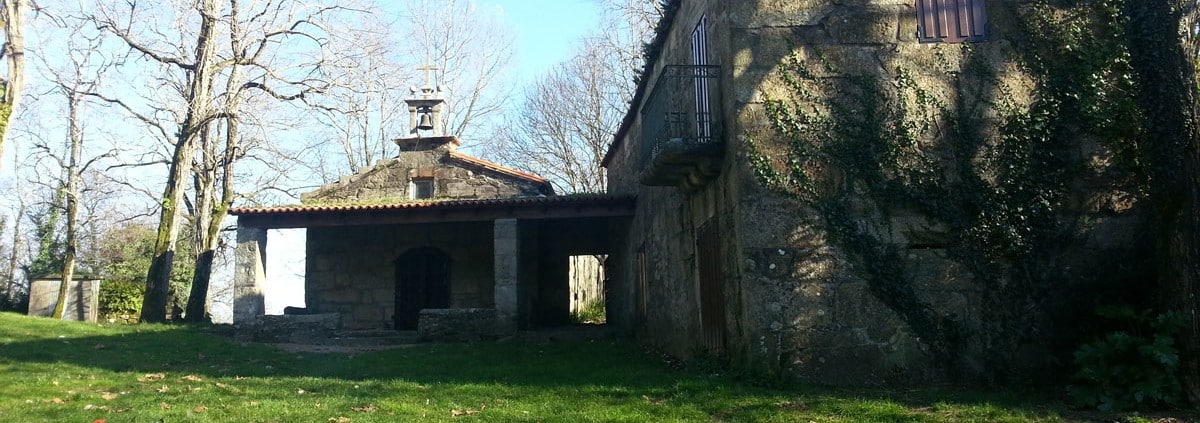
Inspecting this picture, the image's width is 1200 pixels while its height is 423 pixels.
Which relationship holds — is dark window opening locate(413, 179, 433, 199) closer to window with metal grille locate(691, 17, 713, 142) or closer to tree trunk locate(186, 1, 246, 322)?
tree trunk locate(186, 1, 246, 322)

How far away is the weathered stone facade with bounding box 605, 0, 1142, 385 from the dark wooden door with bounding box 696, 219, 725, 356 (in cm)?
40

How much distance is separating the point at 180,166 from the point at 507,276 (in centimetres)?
732

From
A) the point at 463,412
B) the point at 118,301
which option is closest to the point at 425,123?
the point at 118,301

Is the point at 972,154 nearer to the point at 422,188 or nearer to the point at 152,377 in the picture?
the point at 152,377

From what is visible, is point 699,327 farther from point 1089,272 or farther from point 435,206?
point 435,206

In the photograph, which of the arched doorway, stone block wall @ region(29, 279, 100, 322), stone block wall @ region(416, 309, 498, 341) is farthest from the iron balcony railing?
stone block wall @ region(29, 279, 100, 322)

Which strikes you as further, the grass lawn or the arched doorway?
the arched doorway

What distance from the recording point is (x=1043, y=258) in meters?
7.18

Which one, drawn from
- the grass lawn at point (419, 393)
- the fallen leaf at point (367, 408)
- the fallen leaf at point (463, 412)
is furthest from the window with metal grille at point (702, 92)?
the fallen leaf at point (367, 408)

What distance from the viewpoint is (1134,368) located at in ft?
19.5

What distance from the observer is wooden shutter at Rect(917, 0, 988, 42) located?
7.50 meters

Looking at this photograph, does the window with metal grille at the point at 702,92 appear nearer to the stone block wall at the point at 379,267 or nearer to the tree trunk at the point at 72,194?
the stone block wall at the point at 379,267

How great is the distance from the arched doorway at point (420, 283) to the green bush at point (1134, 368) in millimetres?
12768

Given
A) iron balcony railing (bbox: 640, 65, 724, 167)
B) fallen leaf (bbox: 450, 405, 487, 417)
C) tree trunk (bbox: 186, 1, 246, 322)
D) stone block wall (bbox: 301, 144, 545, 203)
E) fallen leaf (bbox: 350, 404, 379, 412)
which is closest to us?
fallen leaf (bbox: 450, 405, 487, 417)
